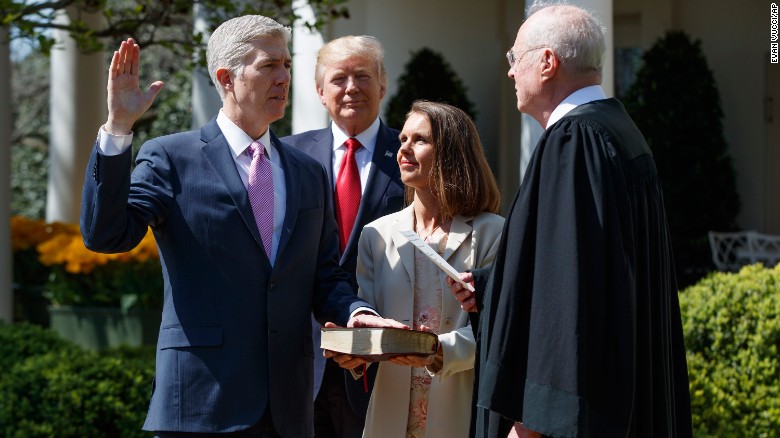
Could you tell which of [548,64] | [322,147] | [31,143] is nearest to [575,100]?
[548,64]

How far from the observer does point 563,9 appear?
3.25 m

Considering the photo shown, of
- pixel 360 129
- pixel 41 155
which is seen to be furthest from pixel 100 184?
pixel 41 155

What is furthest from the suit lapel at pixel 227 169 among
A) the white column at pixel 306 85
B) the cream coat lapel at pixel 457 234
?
the white column at pixel 306 85

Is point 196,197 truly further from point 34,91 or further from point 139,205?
point 34,91

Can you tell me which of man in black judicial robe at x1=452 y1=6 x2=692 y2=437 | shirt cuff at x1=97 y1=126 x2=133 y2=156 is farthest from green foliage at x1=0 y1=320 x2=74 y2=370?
man in black judicial robe at x1=452 y1=6 x2=692 y2=437

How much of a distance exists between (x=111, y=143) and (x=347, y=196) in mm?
1544

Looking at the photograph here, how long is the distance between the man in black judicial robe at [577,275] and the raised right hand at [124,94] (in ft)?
3.85

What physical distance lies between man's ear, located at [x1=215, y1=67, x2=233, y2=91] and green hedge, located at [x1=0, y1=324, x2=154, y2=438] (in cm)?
329

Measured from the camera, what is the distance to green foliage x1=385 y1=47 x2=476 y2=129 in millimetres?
12375

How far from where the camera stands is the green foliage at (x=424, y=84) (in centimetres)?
1238

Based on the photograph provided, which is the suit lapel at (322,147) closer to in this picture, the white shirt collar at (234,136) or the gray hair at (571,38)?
the white shirt collar at (234,136)

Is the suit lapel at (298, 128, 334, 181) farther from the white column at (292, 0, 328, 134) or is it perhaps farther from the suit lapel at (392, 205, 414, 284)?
the white column at (292, 0, 328, 134)

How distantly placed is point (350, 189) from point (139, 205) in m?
1.41

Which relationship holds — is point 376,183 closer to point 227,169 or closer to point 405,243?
point 405,243
